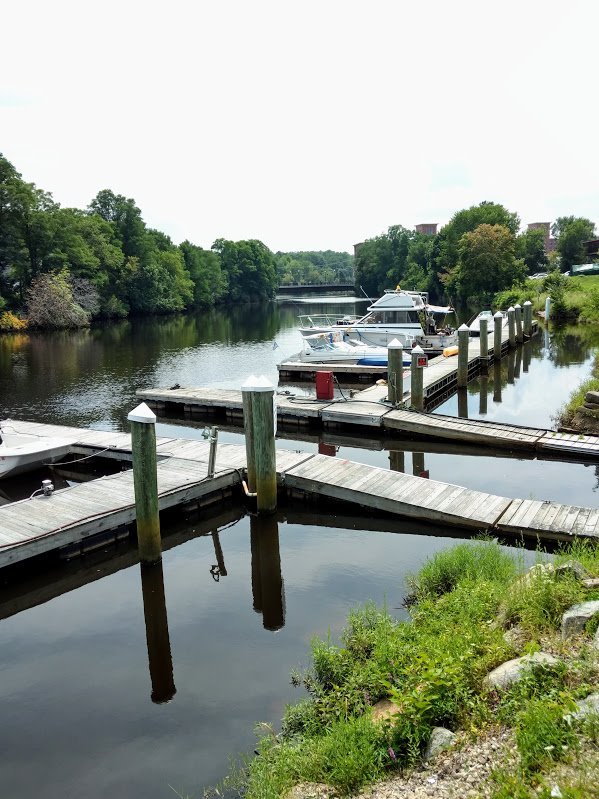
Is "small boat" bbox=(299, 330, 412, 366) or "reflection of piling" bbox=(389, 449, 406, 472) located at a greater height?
"small boat" bbox=(299, 330, 412, 366)

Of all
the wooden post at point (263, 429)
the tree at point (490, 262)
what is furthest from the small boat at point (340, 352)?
the tree at point (490, 262)

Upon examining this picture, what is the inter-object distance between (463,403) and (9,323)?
1696 inches

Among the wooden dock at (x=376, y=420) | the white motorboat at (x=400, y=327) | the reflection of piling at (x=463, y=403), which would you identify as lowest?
the reflection of piling at (x=463, y=403)

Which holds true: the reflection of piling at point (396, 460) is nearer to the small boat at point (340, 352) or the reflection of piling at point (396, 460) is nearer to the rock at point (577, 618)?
the rock at point (577, 618)

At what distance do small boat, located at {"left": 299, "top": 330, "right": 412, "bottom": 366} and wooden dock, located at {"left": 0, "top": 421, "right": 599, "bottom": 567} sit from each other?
12056mm

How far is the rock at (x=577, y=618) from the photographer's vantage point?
193 inches

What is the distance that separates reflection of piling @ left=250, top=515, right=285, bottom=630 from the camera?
7.76 metres

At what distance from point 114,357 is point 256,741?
30257 mm

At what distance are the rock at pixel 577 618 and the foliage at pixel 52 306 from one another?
2124 inches

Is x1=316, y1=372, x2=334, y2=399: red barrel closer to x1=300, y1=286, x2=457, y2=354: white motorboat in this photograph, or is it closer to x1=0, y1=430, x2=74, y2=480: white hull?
x1=0, y1=430, x2=74, y2=480: white hull

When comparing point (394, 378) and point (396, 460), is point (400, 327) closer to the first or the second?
point (394, 378)

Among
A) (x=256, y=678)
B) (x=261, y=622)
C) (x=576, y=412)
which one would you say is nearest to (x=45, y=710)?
(x=256, y=678)

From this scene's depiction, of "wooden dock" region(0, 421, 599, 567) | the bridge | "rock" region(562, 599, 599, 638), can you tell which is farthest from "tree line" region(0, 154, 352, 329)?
"rock" region(562, 599, 599, 638)

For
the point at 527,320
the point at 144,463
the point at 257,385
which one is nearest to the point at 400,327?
the point at 527,320
